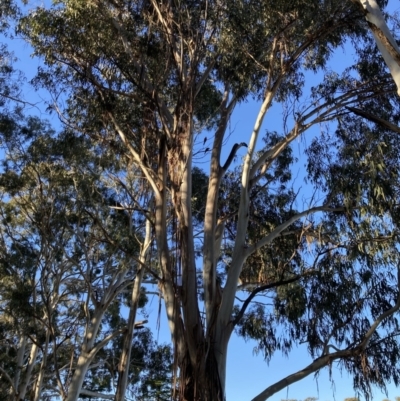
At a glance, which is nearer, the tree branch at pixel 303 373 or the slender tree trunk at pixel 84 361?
the tree branch at pixel 303 373

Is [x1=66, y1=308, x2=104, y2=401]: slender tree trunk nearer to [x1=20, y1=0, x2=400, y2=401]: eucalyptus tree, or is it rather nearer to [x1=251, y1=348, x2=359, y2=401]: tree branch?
[x1=20, y1=0, x2=400, y2=401]: eucalyptus tree

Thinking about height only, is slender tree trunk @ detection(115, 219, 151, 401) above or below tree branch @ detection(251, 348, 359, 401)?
above

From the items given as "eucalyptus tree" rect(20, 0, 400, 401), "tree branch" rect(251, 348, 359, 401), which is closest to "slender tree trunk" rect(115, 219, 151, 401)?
"eucalyptus tree" rect(20, 0, 400, 401)

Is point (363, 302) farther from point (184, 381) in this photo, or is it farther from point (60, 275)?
point (60, 275)

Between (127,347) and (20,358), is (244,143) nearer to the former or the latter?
(127,347)

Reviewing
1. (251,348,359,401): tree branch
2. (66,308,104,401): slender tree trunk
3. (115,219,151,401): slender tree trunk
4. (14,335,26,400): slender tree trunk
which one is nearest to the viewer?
(251,348,359,401): tree branch

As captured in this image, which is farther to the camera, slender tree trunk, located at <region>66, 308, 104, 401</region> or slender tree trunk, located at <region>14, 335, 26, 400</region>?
slender tree trunk, located at <region>14, 335, 26, 400</region>

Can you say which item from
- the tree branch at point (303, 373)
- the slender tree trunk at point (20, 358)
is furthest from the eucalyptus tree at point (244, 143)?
the slender tree trunk at point (20, 358)

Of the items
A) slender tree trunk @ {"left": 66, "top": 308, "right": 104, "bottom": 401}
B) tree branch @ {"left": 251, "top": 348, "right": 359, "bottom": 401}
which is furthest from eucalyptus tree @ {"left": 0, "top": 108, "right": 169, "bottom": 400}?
tree branch @ {"left": 251, "top": 348, "right": 359, "bottom": 401}

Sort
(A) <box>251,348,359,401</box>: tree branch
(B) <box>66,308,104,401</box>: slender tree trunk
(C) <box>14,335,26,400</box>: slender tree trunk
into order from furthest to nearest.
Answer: (C) <box>14,335,26,400</box>: slender tree trunk < (B) <box>66,308,104,401</box>: slender tree trunk < (A) <box>251,348,359,401</box>: tree branch

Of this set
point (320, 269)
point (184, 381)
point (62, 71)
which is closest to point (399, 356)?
point (320, 269)

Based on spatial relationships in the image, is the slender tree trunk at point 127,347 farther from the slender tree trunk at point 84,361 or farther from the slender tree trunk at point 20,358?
the slender tree trunk at point 20,358

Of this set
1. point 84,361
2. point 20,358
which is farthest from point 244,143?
point 20,358

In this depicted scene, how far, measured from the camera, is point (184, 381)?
527 centimetres
